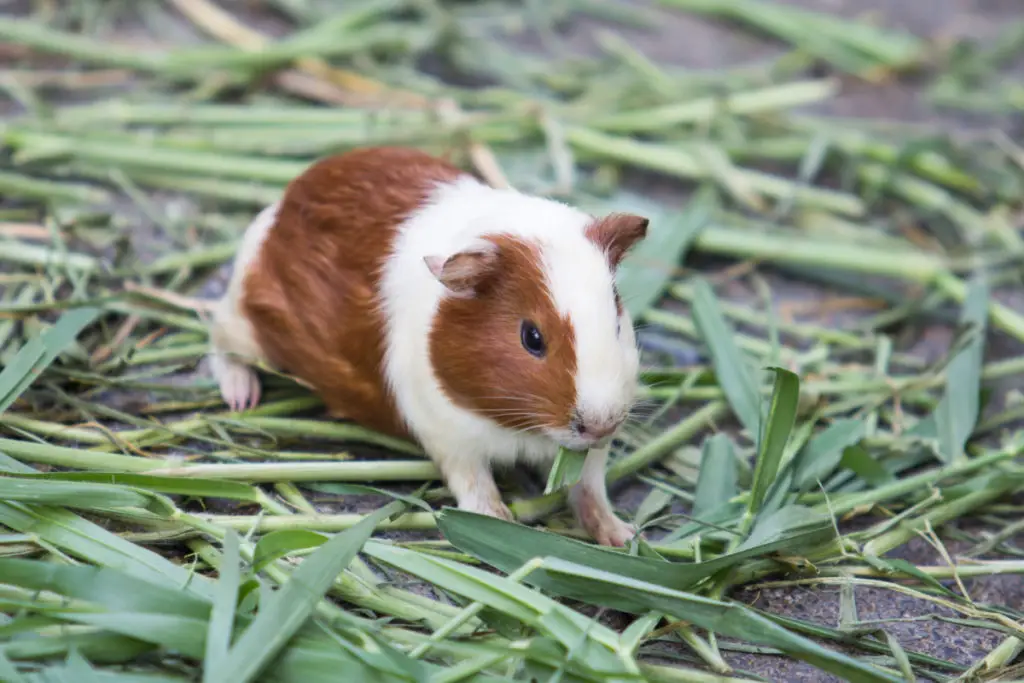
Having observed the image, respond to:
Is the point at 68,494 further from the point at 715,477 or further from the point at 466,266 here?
the point at 715,477

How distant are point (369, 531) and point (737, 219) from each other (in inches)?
91.1

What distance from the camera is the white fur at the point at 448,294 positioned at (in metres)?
2.17

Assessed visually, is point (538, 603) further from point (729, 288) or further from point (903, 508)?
point (729, 288)

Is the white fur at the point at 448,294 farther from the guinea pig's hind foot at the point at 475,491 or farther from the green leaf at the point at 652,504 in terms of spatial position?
the green leaf at the point at 652,504

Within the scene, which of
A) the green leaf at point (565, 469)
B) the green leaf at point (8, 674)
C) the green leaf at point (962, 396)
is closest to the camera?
the green leaf at point (8, 674)

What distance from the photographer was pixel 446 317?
234 cm

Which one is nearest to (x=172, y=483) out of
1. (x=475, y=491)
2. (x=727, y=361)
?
(x=475, y=491)

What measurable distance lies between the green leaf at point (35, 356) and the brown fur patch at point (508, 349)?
1.06 metres

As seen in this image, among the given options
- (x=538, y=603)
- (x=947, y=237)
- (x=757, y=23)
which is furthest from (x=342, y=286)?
(x=757, y=23)

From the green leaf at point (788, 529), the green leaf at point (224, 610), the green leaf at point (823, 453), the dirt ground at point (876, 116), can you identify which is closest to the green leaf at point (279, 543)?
the green leaf at point (224, 610)

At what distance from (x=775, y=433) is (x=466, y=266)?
0.86 metres

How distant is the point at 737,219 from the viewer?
12.8 feet

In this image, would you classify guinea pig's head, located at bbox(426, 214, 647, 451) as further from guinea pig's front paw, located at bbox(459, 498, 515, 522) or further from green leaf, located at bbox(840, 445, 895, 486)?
green leaf, located at bbox(840, 445, 895, 486)

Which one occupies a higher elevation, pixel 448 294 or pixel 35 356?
pixel 448 294
